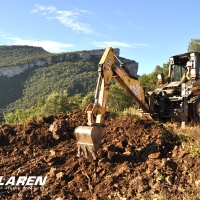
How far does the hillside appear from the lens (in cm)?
Answer: 7450

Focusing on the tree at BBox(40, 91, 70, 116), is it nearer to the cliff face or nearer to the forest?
the forest

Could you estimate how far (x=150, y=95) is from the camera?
910 cm

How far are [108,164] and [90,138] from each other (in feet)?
2.24

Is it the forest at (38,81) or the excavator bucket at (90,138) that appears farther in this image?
the forest at (38,81)

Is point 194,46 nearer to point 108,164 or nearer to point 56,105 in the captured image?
point 56,105

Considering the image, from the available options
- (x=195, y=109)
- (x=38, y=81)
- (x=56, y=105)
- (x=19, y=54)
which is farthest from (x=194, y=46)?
(x=19, y=54)

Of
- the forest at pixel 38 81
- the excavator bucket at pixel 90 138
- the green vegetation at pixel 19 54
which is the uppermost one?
the green vegetation at pixel 19 54

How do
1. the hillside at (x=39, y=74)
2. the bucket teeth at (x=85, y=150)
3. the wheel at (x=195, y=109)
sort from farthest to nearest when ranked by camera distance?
1. the hillside at (x=39, y=74)
2. the wheel at (x=195, y=109)
3. the bucket teeth at (x=85, y=150)

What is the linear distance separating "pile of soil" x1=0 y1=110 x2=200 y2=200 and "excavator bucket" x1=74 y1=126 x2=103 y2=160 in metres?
0.31

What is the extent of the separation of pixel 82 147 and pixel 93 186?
0.98 meters

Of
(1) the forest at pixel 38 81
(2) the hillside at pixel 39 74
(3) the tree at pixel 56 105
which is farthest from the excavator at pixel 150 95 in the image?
(2) the hillside at pixel 39 74

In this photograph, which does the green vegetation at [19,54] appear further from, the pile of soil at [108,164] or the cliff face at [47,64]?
the pile of soil at [108,164]

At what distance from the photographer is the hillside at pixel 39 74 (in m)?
74.5

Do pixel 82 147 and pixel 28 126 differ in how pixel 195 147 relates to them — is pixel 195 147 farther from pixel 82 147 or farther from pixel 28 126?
pixel 28 126
